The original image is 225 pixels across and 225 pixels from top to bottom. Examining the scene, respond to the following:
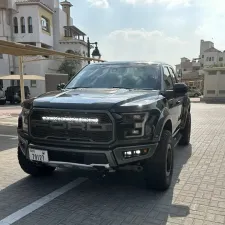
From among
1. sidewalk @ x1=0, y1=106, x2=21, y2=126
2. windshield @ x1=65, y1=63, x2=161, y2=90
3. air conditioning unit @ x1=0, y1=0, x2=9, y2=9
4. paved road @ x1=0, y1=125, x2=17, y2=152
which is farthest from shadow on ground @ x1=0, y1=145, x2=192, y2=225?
air conditioning unit @ x1=0, y1=0, x2=9, y2=9

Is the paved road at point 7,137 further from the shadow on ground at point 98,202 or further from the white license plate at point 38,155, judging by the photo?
the white license plate at point 38,155

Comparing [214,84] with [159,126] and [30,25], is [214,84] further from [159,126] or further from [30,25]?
[159,126]

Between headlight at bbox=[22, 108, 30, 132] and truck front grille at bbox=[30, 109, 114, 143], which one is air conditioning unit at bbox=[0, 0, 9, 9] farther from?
truck front grille at bbox=[30, 109, 114, 143]

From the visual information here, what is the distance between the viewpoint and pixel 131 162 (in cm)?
368

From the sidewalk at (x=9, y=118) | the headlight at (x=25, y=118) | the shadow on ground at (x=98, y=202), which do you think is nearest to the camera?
the shadow on ground at (x=98, y=202)

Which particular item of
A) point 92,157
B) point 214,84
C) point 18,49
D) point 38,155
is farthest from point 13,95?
point 92,157

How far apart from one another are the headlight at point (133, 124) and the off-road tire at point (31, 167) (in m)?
1.79

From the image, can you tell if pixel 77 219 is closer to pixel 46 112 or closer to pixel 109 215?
pixel 109 215

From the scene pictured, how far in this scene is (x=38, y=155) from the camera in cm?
389

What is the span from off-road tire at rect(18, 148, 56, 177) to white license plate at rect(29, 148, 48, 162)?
0.70 meters

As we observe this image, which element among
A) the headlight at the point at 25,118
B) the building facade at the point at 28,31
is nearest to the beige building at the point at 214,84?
the building facade at the point at 28,31

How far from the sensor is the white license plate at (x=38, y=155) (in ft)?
12.6

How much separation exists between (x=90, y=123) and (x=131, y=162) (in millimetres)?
731

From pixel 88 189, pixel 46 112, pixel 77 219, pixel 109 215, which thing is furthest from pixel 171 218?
pixel 46 112
